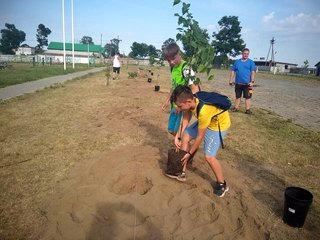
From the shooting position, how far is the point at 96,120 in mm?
7777

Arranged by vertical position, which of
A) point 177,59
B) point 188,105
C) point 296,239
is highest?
point 177,59

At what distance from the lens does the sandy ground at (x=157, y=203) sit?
304 cm

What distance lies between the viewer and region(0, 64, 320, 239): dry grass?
3.48 meters

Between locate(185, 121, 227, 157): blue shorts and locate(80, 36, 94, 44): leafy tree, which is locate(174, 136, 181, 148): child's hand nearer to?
locate(185, 121, 227, 157): blue shorts

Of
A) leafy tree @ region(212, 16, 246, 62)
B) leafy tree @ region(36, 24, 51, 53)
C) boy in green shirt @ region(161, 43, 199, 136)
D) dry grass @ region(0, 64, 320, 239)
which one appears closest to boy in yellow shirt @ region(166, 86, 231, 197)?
boy in green shirt @ region(161, 43, 199, 136)

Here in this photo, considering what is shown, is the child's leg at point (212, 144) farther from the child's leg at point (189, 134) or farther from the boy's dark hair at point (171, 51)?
the boy's dark hair at point (171, 51)

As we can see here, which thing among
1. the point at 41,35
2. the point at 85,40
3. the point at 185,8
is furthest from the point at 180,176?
the point at 85,40

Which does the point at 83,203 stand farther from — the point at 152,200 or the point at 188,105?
the point at 188,105

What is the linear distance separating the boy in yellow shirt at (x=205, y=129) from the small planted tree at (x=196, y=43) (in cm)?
67

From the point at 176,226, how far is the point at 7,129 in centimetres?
513

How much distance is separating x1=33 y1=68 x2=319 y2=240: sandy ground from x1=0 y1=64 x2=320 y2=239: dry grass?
0.82 ft

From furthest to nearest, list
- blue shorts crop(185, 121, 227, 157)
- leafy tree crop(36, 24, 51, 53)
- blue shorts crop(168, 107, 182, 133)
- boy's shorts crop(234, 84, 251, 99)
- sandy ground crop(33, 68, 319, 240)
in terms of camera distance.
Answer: leafy tree crop(36, 24, 51, 53), boy's shorts crop(234, 84, 251, 99), blue shorts crop(168, 107, 182, 133), blue shorts crop(185, 121, 227, 157), sandy ground crop(33, 68, 319, 240)

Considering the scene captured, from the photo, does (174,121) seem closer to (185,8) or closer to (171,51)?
(171,51)

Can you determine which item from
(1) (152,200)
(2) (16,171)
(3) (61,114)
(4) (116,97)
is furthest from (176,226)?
(4) (116,97)
